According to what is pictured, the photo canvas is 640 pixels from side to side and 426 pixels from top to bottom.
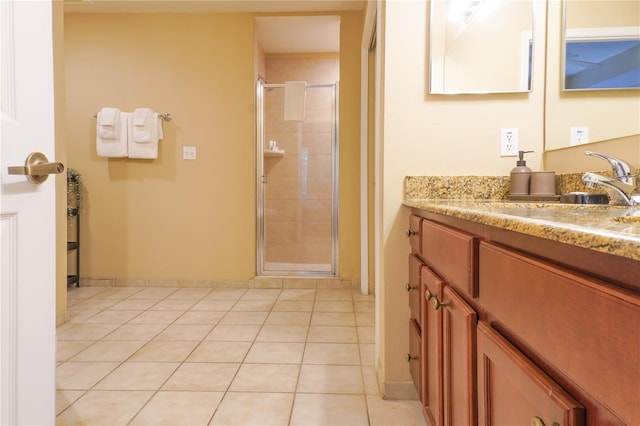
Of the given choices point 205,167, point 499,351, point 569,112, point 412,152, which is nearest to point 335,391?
point 412,152

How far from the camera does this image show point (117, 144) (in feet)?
11.1

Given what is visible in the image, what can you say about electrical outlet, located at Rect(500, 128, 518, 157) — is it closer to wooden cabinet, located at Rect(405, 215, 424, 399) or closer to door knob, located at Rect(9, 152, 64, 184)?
wooden cabinet, located at Rect(405, 215, 424, 399)

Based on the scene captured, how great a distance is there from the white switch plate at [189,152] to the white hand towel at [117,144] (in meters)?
0.50

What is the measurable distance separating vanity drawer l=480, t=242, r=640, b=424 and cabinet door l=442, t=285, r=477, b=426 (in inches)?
6.9

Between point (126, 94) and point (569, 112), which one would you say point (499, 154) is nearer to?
point (569, 112)

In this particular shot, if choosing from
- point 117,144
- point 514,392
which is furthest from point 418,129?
point 117,144

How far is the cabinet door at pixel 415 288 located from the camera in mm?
1329

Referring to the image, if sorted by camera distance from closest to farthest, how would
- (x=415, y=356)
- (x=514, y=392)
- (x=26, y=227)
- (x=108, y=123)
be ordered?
1. (x=514, y=392)
2. (x=26, y=227)
3. (x=415, y=356)
4. (x=108, y=123)

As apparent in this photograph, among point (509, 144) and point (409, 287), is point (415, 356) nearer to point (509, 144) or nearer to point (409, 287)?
point (409, 287)

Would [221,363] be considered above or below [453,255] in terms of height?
below

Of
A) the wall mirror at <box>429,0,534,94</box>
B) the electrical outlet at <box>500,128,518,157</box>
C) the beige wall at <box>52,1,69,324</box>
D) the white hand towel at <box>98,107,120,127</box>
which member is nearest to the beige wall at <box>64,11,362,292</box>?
the white hand towel at <box>98,107,120,127</box>

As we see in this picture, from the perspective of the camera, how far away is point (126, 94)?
137 inches

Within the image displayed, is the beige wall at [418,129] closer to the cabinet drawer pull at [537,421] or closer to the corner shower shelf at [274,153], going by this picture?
the cabinet drawer pull at [537,421]

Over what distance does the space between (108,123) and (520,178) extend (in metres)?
3.29
